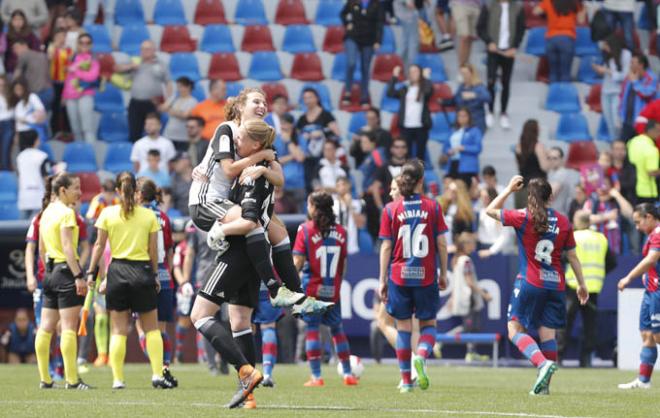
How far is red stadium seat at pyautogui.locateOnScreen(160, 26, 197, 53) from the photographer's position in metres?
27.3

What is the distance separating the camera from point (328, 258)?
1452cm

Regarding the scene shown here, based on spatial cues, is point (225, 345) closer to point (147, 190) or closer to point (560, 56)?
point (147, 190)

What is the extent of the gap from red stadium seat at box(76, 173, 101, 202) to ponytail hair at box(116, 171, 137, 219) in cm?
1021

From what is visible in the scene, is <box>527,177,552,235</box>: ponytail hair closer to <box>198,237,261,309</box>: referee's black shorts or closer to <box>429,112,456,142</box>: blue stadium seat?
<box>198,237,261,309</box>: referee's black shorts

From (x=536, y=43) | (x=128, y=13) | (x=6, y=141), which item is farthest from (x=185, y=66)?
(x=536, y=43)

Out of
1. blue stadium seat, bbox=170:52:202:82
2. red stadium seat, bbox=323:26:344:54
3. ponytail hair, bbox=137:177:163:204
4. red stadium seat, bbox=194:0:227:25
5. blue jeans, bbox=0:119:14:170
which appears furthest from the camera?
red stadium seat, bbox=194:0:227:25

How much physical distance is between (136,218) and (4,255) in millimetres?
7947

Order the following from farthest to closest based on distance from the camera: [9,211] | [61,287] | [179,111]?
[179,111] < [9,211] < [61,287]

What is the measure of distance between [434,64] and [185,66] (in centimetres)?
445

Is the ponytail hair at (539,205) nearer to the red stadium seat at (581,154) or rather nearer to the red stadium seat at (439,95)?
the red stadium seat at (581,154)

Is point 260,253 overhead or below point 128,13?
below

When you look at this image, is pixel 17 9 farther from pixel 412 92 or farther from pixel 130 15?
pixel 412 92

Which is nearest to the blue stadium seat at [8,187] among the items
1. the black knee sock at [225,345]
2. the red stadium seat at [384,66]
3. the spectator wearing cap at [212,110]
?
the spectator wearing cap at [212,110]

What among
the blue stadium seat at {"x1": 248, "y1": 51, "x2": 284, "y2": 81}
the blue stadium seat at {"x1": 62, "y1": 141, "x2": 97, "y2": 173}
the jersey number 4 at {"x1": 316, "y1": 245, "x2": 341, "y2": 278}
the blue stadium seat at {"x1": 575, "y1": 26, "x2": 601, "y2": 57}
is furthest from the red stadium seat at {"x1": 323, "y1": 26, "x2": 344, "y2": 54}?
the jersey number 4 at {"x1": 316, "y1": 245, "x2": 341, "y2": 278}
